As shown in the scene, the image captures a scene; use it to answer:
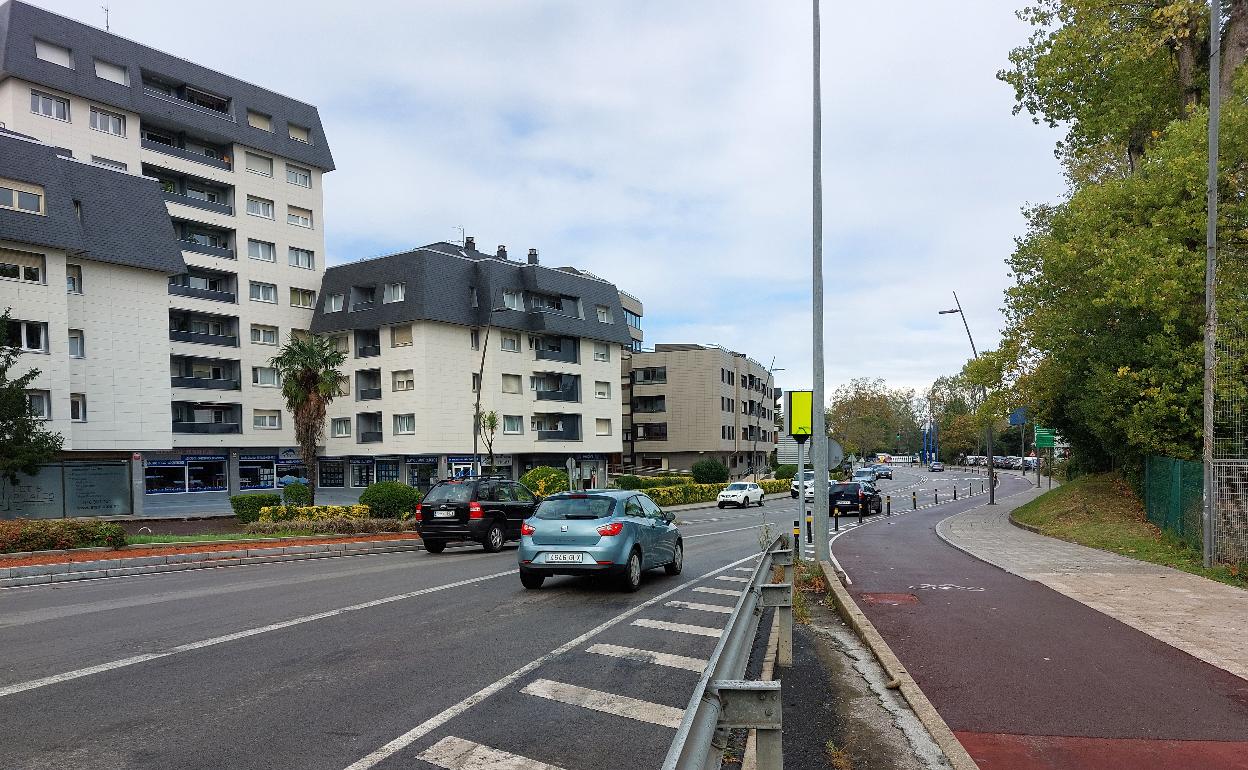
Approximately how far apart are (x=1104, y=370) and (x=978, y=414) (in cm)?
787

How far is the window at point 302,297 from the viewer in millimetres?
Answer: 51750

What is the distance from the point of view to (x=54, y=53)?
136 ft

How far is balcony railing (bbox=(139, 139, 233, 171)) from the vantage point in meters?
45.1

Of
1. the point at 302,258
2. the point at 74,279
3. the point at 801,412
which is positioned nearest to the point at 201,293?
the point at 302,258

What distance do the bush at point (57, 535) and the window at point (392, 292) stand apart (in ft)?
104

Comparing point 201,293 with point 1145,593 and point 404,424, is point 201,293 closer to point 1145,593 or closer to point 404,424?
point 404,424

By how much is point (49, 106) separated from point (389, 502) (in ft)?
104

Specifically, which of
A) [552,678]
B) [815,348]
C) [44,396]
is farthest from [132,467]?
[552,678]

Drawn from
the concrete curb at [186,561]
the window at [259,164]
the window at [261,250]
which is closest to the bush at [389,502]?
the concrete curb at [186,561]

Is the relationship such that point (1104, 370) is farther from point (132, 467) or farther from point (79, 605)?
point (132, 467)

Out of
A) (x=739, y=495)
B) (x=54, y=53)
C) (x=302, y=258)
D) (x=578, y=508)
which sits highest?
(x=54, y=53)

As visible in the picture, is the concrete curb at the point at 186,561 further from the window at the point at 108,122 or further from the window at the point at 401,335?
the window at the point at 108,122

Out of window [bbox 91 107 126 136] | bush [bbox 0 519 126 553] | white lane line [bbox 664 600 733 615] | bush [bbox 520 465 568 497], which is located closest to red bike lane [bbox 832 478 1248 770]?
white lane line [bbox 664 600 733 615]

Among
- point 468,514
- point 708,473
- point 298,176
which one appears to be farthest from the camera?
point 708,473
